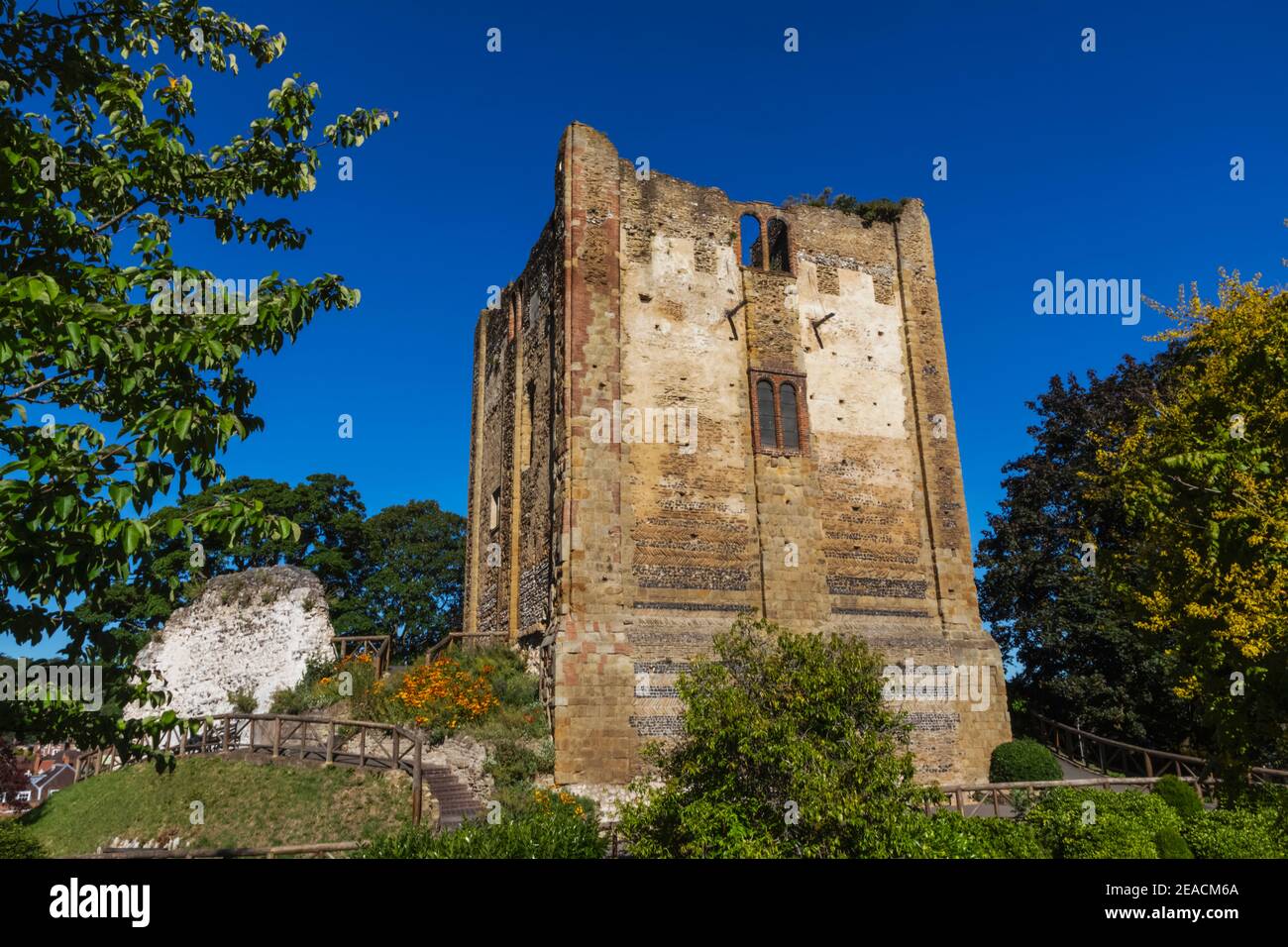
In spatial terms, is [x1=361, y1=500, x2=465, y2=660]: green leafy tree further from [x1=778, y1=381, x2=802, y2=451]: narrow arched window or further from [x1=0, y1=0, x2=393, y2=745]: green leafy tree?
[x1=0, y1=0, x2=393, y2=745]: green leafy tree

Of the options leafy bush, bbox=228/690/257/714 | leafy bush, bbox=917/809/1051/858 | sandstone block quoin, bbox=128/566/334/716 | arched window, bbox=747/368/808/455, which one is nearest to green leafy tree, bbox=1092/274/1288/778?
leafy bush, bbox=917/809/1051/858

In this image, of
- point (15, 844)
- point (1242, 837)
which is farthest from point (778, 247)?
point (15, 844)

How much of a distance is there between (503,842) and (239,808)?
7.44 metres

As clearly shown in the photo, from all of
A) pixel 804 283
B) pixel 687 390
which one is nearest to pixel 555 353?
pixel 687 390

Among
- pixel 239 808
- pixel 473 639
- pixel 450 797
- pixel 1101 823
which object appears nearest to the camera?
pixel 1101 823

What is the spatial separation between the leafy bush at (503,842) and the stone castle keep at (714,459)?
18.3 ft

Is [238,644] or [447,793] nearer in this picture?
[447,793]

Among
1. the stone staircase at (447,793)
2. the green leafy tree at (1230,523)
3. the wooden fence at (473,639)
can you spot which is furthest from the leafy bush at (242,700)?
the green leafy tree at (1230,523)

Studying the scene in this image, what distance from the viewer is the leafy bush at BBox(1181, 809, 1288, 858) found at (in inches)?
415

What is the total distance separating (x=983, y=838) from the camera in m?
10.8

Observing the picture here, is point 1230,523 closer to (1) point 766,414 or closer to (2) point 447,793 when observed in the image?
(1) point 766,414

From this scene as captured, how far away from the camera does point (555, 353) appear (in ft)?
61.8

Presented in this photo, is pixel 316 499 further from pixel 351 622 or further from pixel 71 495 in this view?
pixel 71 495

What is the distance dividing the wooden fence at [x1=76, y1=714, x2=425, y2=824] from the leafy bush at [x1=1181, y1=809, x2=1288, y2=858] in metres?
11.5
